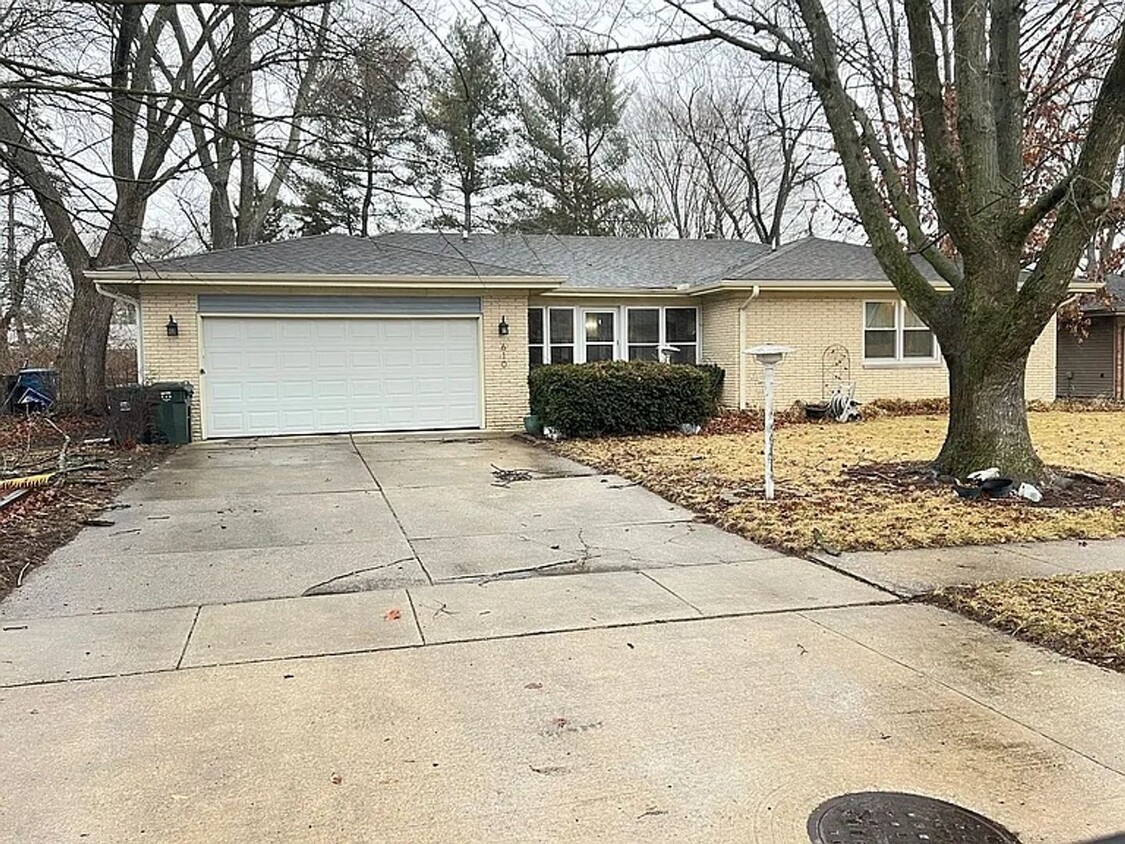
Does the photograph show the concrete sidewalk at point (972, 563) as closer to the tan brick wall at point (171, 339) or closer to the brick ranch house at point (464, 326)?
the brick ranch house at point (464, 326)

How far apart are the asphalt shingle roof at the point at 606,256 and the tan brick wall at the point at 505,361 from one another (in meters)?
1.79

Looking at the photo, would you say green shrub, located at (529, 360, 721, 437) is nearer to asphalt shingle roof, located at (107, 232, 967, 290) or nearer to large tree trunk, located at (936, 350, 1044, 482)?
asphalt shingle roof, located at (107, 232, 967, 290)

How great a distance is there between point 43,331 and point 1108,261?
29.7 meters

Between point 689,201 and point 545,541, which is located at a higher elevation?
point 689,201

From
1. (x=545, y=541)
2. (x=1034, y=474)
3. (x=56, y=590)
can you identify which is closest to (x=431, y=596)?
(x=545, y=541)

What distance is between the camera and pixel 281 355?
45.4ft

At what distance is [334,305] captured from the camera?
13.9 m

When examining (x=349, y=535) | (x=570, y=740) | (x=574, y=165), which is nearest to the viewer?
(x=570, y=740)

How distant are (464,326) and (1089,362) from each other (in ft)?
55.9

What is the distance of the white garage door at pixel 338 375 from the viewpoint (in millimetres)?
13656

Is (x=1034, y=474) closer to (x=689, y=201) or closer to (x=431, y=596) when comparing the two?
(x=431, y=596)

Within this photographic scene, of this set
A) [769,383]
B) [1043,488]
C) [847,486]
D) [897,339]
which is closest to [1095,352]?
[897,339]

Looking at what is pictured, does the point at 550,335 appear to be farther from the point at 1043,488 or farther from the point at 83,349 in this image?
the point at 1043,488

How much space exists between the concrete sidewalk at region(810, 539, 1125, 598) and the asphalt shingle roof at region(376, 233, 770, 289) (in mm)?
10994
